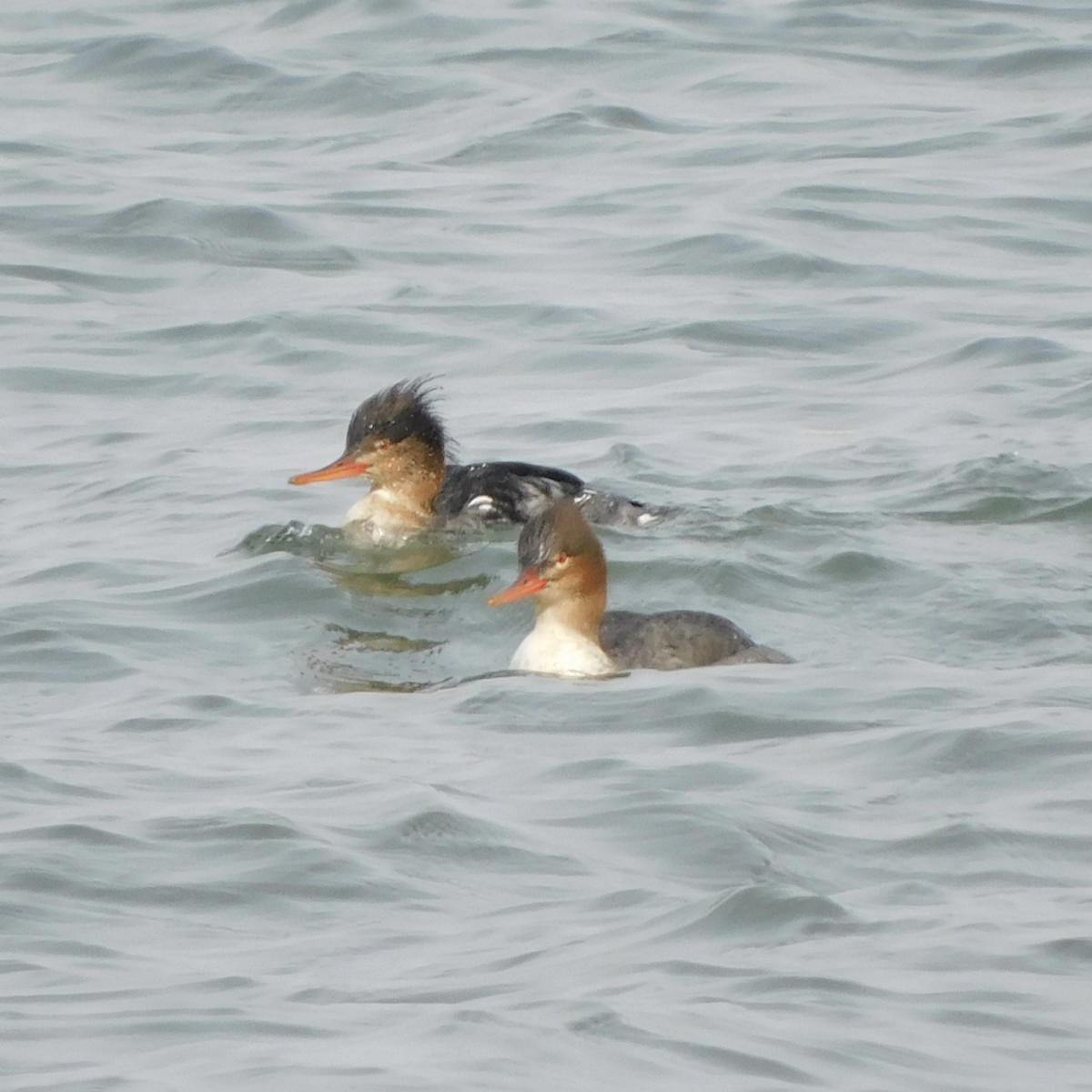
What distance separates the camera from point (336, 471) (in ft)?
36.2

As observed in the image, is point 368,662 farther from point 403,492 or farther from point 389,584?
point 403,492

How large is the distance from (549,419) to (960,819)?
5965 millimetres

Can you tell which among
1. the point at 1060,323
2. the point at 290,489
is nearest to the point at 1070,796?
the point at 290,489

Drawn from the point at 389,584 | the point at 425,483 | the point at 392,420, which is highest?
the point at 392,420

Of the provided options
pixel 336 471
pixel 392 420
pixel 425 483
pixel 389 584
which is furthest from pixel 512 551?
pixel 392 420

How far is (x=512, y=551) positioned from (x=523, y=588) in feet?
5.48

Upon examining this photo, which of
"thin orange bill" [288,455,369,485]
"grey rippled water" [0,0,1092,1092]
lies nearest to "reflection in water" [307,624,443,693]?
"grey rippled water" [0,0,1092,1092]

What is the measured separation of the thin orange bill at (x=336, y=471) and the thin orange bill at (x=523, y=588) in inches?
69.5

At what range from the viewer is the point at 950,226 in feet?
51.4

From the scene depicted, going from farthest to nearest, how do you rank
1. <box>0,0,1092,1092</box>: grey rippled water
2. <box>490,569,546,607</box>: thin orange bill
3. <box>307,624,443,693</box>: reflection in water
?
<box>490,569,546,607</box>: thin orange bill
<box>307,624,443,693</box>: reflection in water
<box>0,0,1092,1092</box>: grey rippled water

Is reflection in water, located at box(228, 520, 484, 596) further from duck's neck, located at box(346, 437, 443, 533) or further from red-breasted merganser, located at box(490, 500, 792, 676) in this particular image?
red-breasted merganser, located at box(490, 500, 792, 676)

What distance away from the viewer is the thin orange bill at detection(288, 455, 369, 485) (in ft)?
35.5

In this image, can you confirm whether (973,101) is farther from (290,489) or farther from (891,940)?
(891,940)

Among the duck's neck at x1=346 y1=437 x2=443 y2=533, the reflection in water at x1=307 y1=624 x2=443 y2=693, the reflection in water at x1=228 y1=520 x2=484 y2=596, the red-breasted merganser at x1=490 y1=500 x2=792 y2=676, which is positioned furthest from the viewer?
the duck's neck at x1=346 y1=437 x2=443 y2=533
